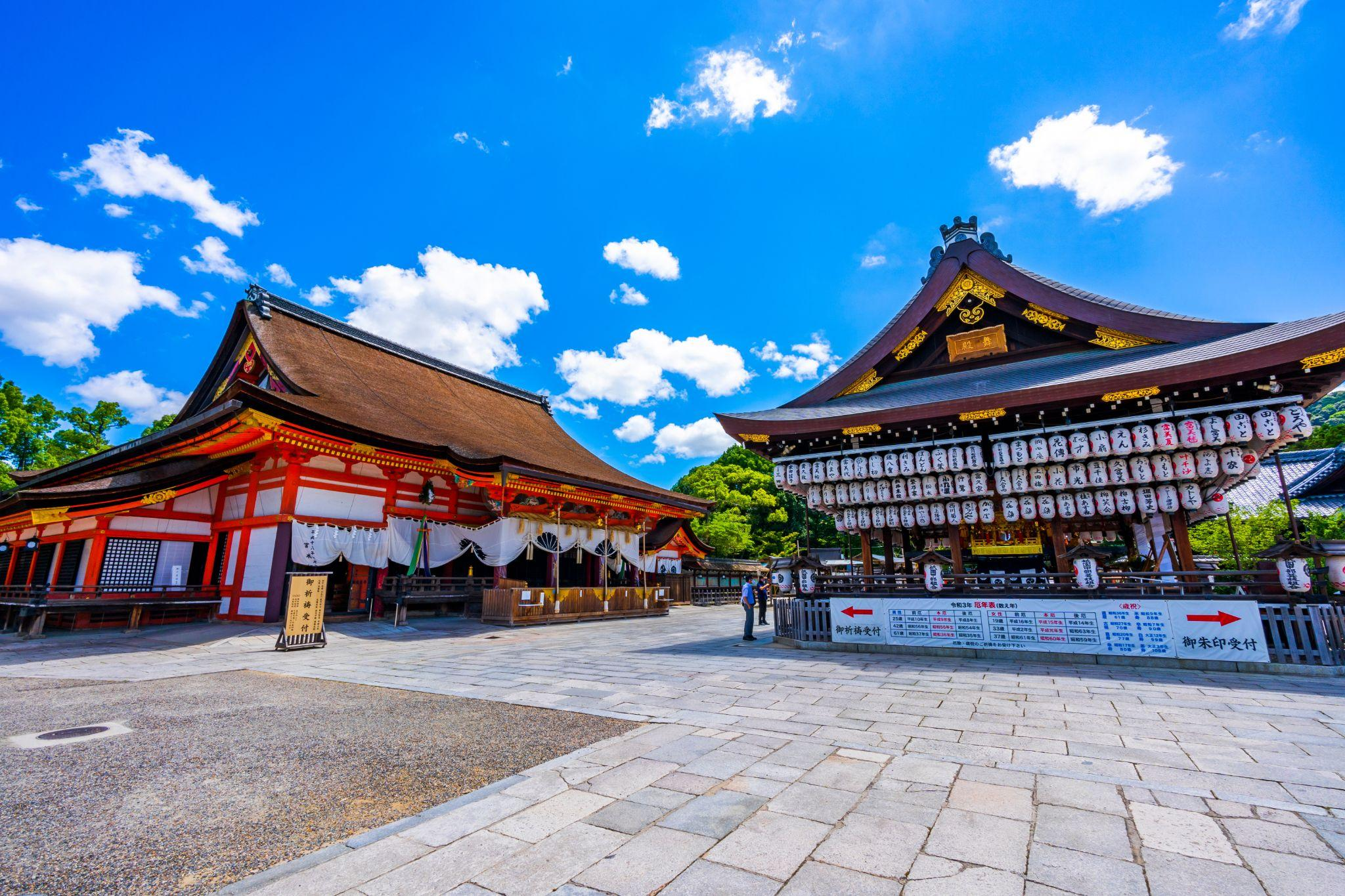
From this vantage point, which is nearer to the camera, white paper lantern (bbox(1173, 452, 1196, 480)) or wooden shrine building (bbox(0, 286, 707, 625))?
white paper lantern (bbox(1173, 452, 1196, 480))

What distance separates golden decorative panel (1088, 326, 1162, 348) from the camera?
34.0 ft

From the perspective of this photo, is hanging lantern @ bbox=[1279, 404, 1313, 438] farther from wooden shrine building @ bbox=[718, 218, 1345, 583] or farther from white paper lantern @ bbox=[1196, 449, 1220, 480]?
white paper lantern @ bbox=[1196, 449, 1220, 480]

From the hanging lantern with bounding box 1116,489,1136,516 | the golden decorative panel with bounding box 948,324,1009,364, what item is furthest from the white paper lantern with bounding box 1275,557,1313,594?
the golden decorative panel with bounding box 948,324,1009,364

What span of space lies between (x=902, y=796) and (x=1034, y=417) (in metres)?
8.59

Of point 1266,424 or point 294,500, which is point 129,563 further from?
point 1266,424

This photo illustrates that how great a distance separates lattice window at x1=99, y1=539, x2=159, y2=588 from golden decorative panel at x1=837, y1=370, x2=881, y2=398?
53.4 ft

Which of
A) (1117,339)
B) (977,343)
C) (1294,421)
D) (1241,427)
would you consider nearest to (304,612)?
(977,343)

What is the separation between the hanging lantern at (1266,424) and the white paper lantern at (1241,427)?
6cm

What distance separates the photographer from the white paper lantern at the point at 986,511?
10.4 metres

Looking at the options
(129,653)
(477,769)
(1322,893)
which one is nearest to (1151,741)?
(1322,893)

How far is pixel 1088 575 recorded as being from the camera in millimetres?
8531

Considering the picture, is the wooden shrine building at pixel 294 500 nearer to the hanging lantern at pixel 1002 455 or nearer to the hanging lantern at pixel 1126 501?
the hanging lantern at pixel 1002 455

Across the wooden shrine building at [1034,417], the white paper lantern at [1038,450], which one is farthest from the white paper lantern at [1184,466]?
the white paper lantern at [1038,450]

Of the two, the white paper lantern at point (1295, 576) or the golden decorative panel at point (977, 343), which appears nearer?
the white paper lantern at point (1295, 576)
